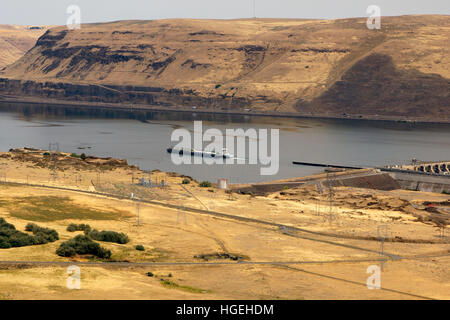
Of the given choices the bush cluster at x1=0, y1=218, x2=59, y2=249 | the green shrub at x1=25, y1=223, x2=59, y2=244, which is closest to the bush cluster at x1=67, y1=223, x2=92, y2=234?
the green shrub at x1=25, y1=223, x2=59, y2=244

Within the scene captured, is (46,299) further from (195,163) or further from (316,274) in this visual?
(195,163)

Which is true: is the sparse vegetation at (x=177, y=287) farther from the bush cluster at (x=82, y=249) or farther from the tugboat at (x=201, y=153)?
the tugboat at (x=201, y=153)

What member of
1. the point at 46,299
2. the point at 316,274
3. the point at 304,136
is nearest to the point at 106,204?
the point at 316,274

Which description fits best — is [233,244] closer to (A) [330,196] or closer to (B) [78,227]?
(B) [78,227]

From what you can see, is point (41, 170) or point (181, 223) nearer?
point (181, 223)

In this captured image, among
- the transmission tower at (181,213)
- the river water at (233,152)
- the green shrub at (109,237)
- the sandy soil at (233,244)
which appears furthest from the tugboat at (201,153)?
the green shrub at (109,237)

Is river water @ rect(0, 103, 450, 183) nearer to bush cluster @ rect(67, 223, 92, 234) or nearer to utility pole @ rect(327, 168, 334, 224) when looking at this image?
utility pole @ rect(327, 168, 334, 224)

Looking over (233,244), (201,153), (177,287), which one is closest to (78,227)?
(233,244)
